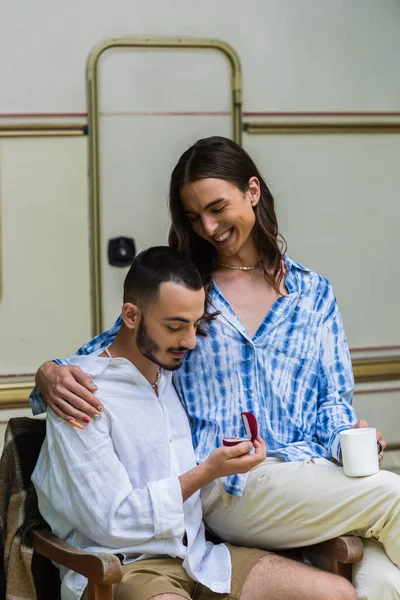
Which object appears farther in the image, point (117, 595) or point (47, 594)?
point (47, 594)

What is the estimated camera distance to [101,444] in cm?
254

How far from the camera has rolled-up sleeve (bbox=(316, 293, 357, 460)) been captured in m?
2.84

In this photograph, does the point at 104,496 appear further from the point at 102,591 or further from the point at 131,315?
the point at 131,315

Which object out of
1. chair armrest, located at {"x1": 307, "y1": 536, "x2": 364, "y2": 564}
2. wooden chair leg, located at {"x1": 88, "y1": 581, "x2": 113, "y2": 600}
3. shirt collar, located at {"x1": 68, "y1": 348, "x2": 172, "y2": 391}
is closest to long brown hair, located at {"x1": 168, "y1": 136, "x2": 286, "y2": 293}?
shirt collar, located at {"x1": 68, "y1": 348, "x2": 172, "y2": 391}

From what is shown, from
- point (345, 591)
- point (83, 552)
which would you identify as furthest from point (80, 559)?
point (345, 591)

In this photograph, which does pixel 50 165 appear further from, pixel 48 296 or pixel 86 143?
pixel 48 296

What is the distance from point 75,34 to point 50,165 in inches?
24.2

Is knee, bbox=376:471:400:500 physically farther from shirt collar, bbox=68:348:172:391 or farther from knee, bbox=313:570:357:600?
shirt collar, bbox=68:348:172:391

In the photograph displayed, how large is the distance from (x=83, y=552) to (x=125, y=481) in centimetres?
21

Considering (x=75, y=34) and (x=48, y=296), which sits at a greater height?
(x=75, y=34)

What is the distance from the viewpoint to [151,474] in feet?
8.73

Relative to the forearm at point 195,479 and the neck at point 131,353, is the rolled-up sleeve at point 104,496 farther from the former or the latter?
the neck at point 131,353

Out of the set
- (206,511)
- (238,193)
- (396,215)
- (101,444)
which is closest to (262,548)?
(206,511)

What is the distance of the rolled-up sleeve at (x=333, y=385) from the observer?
112 inches
